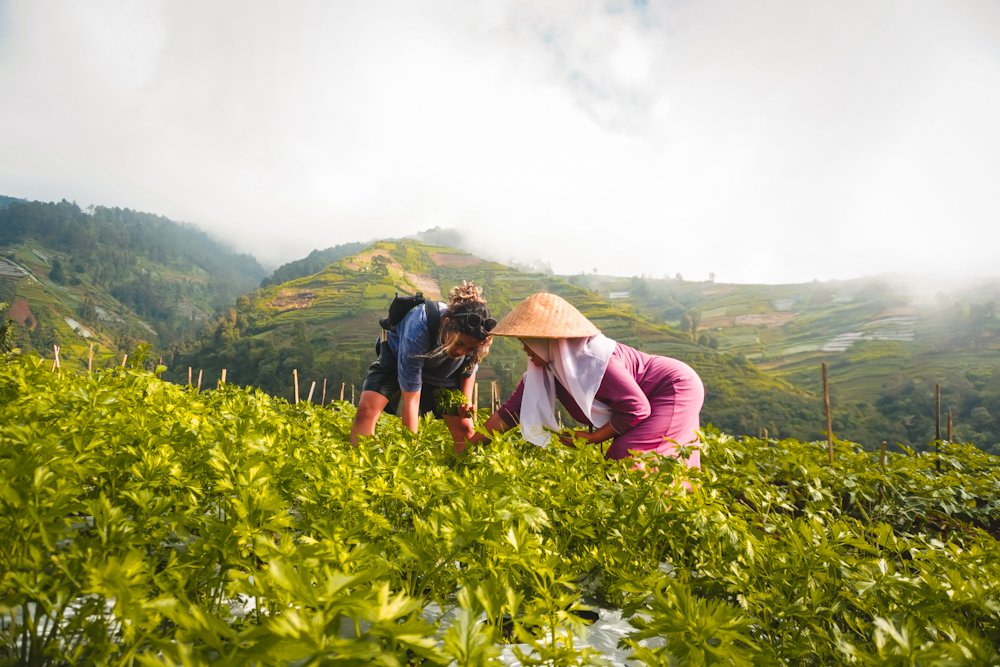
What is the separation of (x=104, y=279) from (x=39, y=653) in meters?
186

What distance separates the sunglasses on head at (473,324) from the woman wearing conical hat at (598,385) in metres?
0.24

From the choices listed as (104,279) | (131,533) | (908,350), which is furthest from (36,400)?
(104,279)

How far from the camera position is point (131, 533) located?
4.20 ft

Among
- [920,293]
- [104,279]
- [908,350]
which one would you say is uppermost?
[104,279]

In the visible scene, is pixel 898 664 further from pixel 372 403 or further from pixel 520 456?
pixel 372 403

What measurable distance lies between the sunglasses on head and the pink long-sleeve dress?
0.47 m

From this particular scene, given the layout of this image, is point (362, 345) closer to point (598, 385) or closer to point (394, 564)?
point (598, 385)

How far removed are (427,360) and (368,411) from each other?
0.59 metres

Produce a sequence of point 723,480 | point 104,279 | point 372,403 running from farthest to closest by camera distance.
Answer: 1. point 104,279
2. point 372,403
3. point 723,480

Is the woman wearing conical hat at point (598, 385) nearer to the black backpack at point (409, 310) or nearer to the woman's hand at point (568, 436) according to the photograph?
the woman's hand at point (568, 436)

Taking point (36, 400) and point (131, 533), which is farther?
point (36, 400)

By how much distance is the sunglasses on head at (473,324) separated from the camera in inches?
140

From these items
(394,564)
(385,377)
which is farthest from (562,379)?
(394,564)

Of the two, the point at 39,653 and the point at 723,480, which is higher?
the point at 39,653
